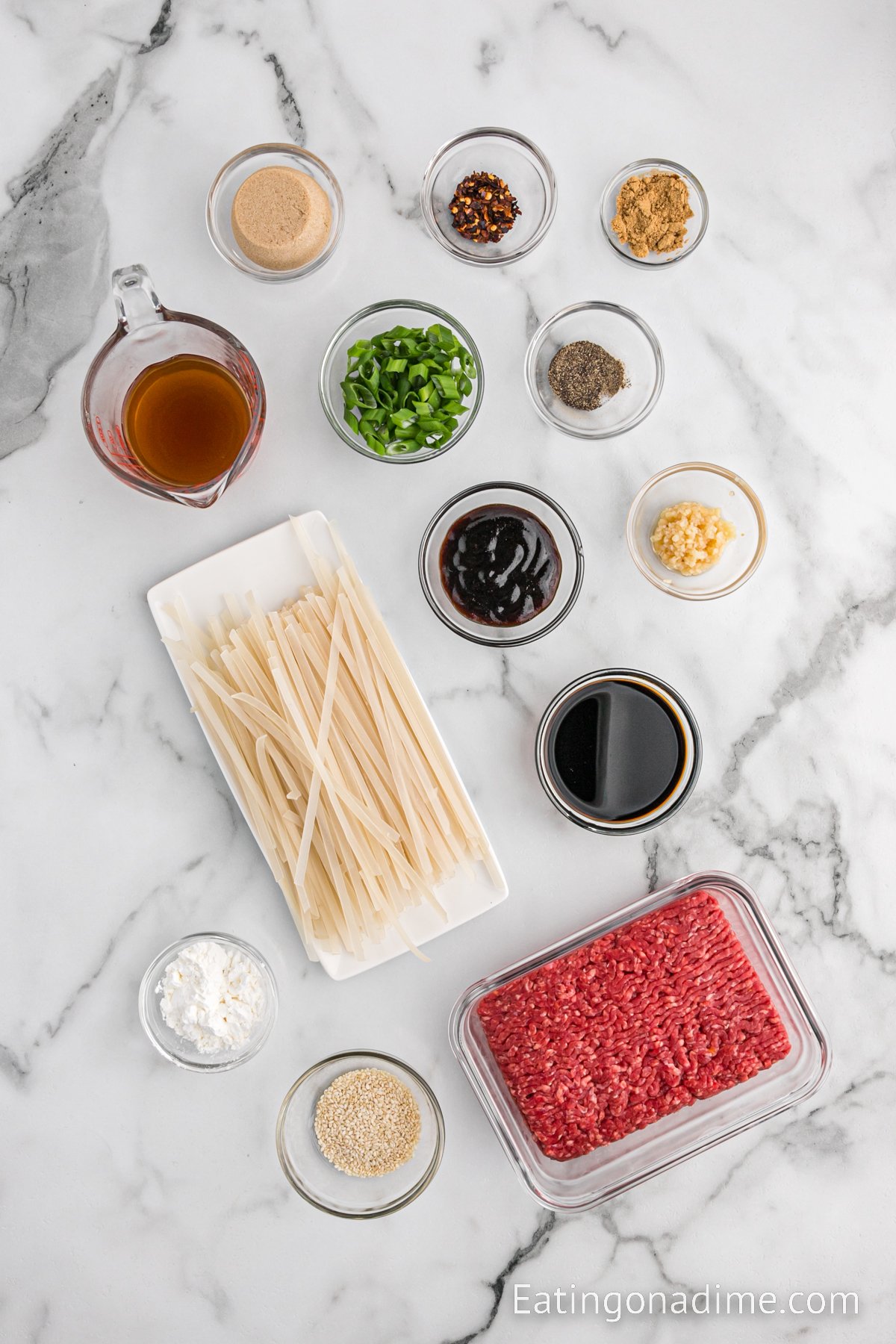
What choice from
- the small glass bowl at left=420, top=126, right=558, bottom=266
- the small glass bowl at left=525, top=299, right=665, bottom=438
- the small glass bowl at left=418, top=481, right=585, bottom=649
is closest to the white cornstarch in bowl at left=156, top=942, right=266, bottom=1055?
the small glass bowl at left=418, top=481, right=585, bottom=649

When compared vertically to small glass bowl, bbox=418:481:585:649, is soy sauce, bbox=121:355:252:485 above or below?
above

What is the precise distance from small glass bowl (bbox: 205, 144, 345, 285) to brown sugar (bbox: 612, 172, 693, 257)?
666 millimetres

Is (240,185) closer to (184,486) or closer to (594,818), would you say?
(184,486)

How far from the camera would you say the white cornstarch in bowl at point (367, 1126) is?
78.4 inches

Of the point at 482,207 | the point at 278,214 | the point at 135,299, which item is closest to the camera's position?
the point at 135,299

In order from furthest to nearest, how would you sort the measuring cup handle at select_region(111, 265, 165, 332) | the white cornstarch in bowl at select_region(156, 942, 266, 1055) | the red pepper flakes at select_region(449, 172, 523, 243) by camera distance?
1. the red pepper flakes at select_region(449, 172, 523, 243)
2. the white cornstarch in bowl at select_region(156, 942, 266, 1055)
3. the measuring cup handle at select_region(111, 265, 165, 332)

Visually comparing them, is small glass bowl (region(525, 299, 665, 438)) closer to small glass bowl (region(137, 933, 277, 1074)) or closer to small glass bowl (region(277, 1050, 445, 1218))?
small glass bowl (region(137, 933, 277, 1074))

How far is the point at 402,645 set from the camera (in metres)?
2.09

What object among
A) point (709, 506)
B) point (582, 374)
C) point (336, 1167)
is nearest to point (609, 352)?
point (582, 374)

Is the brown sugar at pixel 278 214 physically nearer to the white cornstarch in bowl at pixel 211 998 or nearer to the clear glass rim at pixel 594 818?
the clear glass rim at pixel 594 818

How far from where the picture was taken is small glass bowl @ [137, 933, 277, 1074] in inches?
77.9

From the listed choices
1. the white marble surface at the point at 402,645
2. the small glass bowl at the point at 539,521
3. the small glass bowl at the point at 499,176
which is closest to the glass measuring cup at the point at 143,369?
the white marble surface at the point at 402,645

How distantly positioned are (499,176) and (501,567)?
3.18ft

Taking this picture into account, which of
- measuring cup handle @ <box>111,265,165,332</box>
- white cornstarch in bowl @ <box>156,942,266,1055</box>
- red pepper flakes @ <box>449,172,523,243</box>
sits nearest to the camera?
measuring cup handle @ <box>111,265,165,332</box>
